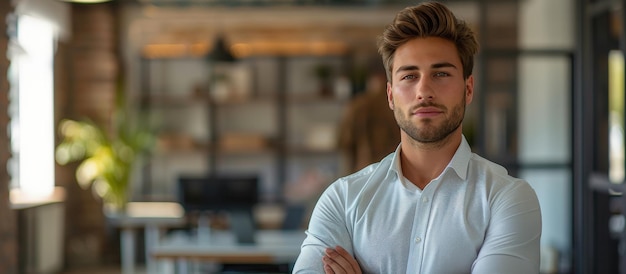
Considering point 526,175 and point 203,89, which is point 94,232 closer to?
point 203,89

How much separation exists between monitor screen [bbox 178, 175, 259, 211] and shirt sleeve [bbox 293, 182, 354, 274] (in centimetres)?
330

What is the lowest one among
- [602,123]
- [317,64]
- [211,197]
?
[211,197]

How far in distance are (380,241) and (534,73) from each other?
14.5 ft

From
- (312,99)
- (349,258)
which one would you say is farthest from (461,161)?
(312,99)

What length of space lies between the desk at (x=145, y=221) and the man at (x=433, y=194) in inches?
221

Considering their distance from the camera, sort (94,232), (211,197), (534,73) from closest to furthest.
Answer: (211,197), (534,73), (94,232)

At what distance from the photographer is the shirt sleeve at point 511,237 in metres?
1.77

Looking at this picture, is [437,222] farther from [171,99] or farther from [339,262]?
[171,99]

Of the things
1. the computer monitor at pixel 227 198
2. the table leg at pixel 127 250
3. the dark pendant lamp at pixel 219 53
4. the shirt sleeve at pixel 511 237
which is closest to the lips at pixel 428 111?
the shirt sleeve at pixel 511 237

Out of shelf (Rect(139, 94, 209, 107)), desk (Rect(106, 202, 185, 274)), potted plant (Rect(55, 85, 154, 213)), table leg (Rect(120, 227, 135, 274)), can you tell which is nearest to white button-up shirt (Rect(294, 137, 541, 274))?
desk (Rect(106, 202, 185, 274))

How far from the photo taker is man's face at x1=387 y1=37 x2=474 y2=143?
180 centimetres

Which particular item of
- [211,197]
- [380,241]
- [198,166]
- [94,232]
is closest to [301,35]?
[198,166]

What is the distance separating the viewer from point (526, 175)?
6059mm

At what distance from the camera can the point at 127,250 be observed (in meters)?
8.35
